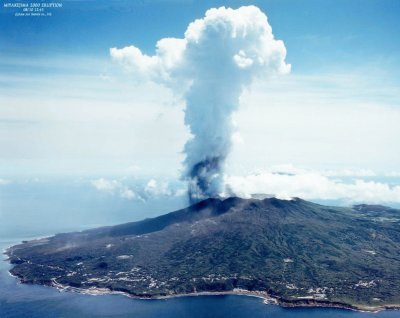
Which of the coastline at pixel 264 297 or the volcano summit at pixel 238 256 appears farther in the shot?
the volcano summit at pixel 238 256

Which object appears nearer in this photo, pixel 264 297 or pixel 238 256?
pixel 264 297

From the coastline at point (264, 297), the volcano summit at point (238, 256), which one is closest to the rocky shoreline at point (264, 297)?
the coastline at point (264, 297)

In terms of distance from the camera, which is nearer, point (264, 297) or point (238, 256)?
point (264, 297)

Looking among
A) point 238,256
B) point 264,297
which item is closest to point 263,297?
point 264,297

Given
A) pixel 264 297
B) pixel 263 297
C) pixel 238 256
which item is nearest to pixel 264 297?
pixel 264 297

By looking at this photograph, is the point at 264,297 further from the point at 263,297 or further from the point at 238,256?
the point at 238,256

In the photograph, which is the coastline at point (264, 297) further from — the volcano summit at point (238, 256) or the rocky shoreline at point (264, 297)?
the volcano summit at point (238, 256)

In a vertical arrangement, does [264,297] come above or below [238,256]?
below

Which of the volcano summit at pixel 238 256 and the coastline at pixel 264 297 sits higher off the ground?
the volcano summit at pixel 238 256

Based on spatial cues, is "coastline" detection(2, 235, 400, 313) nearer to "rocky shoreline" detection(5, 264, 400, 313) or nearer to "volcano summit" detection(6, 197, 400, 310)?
"rocky shoreline" detection(5, 264, 400, 313)
